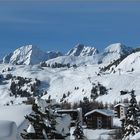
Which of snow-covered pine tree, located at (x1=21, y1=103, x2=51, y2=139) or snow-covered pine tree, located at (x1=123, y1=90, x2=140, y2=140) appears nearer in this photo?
snow-covered pine tree, located at (x1=21, y1=103, x2=51, y2=139)

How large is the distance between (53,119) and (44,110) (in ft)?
1.21

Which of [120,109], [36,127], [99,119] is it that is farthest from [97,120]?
[36,127]

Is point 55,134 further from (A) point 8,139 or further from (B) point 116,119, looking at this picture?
(B) point 116,119

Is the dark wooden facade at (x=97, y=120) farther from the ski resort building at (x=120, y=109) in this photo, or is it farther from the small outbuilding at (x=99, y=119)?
the ski resort building at (x=120, y=109)

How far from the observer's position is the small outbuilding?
105 meters

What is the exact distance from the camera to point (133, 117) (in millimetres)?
37375

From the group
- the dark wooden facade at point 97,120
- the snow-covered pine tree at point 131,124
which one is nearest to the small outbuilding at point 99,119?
the dark wooden facade at point 97,120

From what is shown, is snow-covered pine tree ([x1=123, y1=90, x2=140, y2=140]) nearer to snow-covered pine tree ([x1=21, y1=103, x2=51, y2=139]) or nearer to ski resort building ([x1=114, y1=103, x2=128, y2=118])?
snow-covered pine tree ([x1=21, y1=103, x2=51, y2=139])

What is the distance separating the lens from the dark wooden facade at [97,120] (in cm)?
10562

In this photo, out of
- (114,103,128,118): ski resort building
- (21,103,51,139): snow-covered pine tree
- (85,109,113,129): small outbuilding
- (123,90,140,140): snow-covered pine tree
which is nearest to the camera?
(21,103,51,139): snow-covered pine tree

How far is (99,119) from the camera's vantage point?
10738 centimetres

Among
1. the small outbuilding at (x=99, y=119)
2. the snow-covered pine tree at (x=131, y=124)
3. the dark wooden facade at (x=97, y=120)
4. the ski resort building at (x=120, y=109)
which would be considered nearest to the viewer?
the snow-covered pine tree at (x=131, y=124)

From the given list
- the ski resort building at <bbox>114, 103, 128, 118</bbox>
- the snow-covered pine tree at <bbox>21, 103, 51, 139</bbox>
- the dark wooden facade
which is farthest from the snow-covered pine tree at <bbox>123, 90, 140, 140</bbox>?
the ski resort building at <bbox>114, 103, 128, 118</bbox>

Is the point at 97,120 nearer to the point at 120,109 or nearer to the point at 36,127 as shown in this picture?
the point at 120,109
